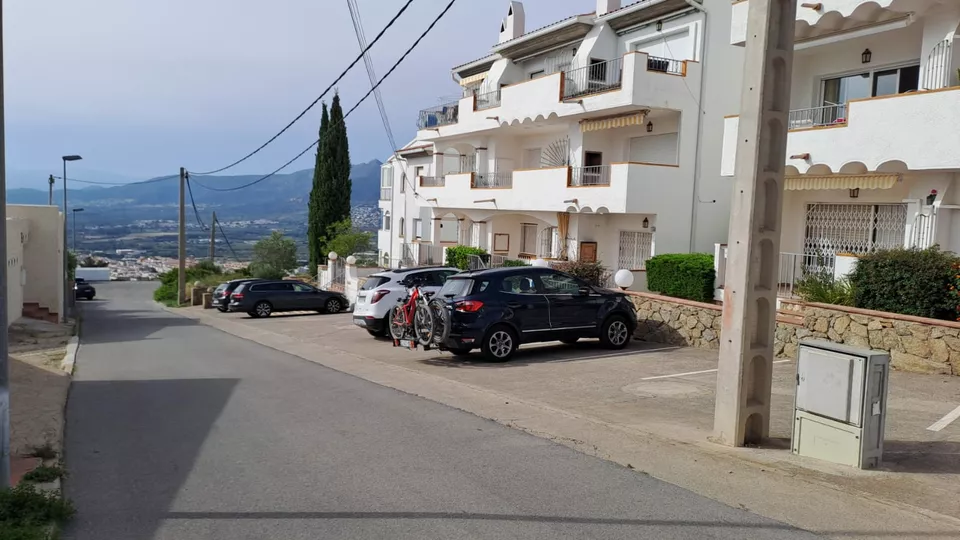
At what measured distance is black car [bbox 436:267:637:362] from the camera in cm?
1427

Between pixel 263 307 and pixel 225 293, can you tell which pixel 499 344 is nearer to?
pixel 263 307

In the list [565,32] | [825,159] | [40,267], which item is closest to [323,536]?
[825,159]

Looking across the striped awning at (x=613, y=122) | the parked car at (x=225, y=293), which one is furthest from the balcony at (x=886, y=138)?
the parked car at (x=225, y=293)

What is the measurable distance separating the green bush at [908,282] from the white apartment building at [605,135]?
6.96m

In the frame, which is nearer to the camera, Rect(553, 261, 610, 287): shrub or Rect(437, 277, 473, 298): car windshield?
Rect(437, 277, 473, 298): car windshield

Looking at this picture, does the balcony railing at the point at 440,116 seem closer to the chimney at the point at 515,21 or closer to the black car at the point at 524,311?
the chimney at the point at 515,21

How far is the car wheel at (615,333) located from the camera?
15633 millimetres

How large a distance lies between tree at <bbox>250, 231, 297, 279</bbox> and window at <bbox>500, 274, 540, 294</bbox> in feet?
139

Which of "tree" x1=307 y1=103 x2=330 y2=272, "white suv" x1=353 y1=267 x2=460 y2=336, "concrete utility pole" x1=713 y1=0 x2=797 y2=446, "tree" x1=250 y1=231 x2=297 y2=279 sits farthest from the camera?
"tree" x1=250 y1=231 x2=297 y2=279

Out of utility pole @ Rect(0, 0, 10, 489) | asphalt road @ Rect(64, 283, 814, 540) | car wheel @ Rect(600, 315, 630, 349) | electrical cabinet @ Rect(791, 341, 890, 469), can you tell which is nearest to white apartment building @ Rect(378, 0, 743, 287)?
car wheel @ Rect(600, 315, 630, 349)

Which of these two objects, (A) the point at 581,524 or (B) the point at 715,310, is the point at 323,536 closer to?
(A) the point at 581,524

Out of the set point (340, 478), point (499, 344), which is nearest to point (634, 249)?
point (499, 344)

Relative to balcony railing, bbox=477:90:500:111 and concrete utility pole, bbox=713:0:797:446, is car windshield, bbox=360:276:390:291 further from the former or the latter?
concrete utility pole, bbox=713:0:797:446

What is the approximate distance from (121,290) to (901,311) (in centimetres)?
7572
